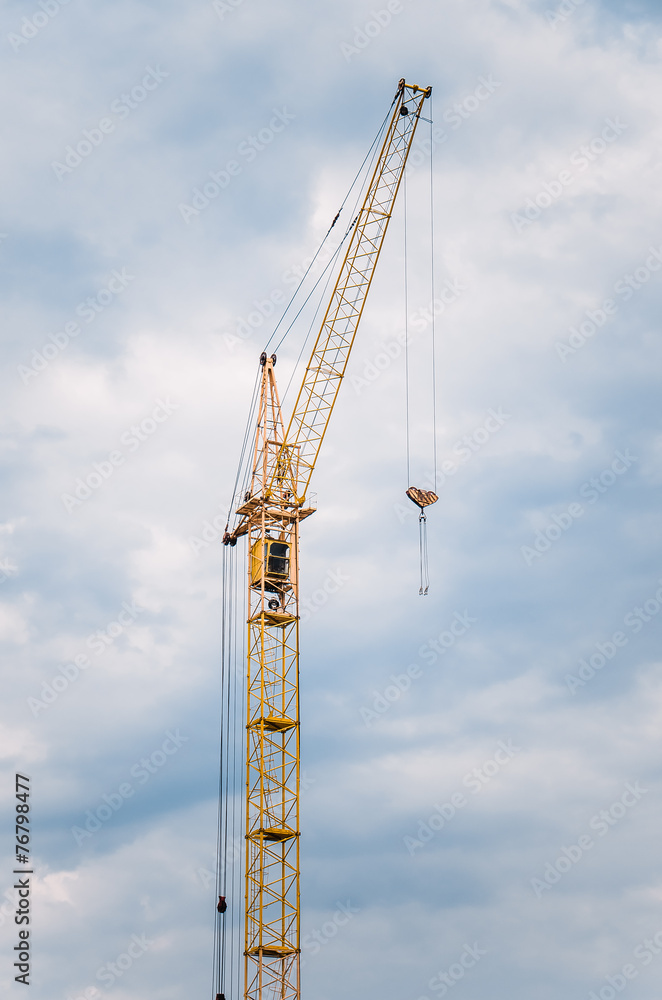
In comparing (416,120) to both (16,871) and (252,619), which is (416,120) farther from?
(16,871)

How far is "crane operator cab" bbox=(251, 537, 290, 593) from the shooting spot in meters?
110

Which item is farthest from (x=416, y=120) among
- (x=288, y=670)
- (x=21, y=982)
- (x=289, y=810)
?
(x=21, y=982)

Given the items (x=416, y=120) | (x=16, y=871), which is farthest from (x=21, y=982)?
(x=416, y=120)

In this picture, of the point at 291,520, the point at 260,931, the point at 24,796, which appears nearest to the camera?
the point at 24,796

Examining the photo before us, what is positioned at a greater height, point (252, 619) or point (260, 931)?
point (252, 619)

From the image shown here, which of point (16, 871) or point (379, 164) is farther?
point (379, 164)

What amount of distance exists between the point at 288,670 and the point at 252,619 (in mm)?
4854

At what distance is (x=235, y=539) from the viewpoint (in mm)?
117250

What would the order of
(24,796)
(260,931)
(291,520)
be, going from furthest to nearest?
1. (291,520)
2. (260,931)
3. (24,796)

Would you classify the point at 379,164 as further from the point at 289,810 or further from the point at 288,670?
the point at 289,810

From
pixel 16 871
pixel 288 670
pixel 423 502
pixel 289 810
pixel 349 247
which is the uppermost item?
pixel 349 247

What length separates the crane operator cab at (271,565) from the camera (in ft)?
361

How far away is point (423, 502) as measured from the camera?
343 feet

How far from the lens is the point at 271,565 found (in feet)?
362
